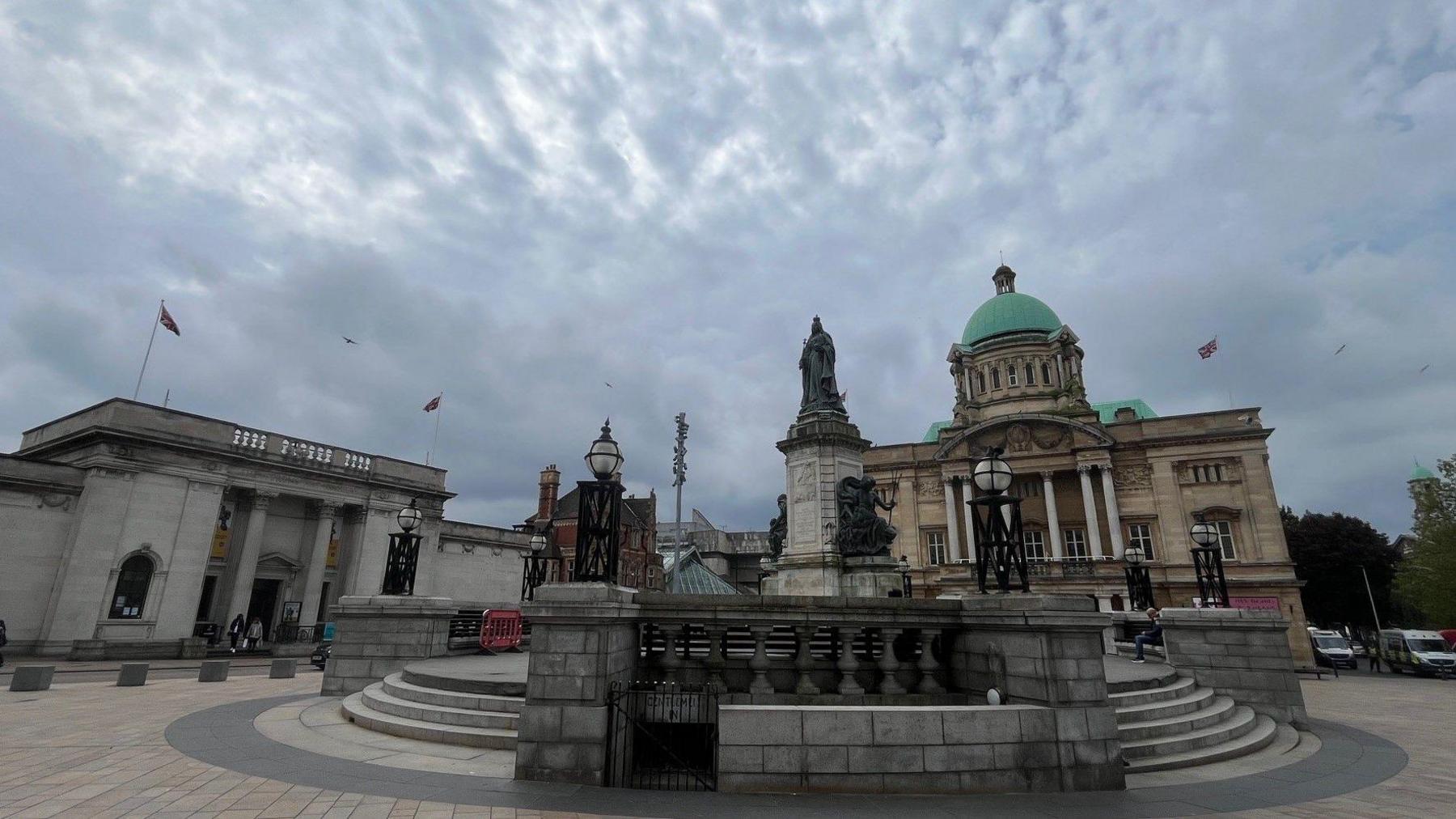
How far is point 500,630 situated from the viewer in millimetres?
18984

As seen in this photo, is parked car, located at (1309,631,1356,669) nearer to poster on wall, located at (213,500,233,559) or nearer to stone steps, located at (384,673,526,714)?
stone steps, located at (384,673,526,714)

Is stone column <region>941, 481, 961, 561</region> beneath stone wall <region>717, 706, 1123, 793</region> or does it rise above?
above

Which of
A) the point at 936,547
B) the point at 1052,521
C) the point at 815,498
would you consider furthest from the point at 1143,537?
the point at 815,498

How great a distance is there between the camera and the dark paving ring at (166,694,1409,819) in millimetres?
6906

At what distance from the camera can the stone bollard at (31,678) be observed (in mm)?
14680

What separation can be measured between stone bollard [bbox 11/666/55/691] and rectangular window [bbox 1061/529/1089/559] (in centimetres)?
5446

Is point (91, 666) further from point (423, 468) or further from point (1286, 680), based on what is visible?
point (1286, 680)

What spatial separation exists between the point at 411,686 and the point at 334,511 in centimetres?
3064

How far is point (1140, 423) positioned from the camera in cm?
4900

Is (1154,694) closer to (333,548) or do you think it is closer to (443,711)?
(443,711)

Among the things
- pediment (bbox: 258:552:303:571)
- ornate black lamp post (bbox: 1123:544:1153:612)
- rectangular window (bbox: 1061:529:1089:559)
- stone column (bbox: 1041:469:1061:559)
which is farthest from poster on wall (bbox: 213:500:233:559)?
rectangular window (bbox: 1061:529:1089:559)

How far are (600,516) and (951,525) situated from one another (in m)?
47.6

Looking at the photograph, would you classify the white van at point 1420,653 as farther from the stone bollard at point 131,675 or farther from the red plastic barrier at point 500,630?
the stone bollard at point 131,675

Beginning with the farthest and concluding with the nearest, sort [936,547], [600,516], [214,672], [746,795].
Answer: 1. [936,547]
2. [214,672]
3. [600,516]
4. [746,795]
